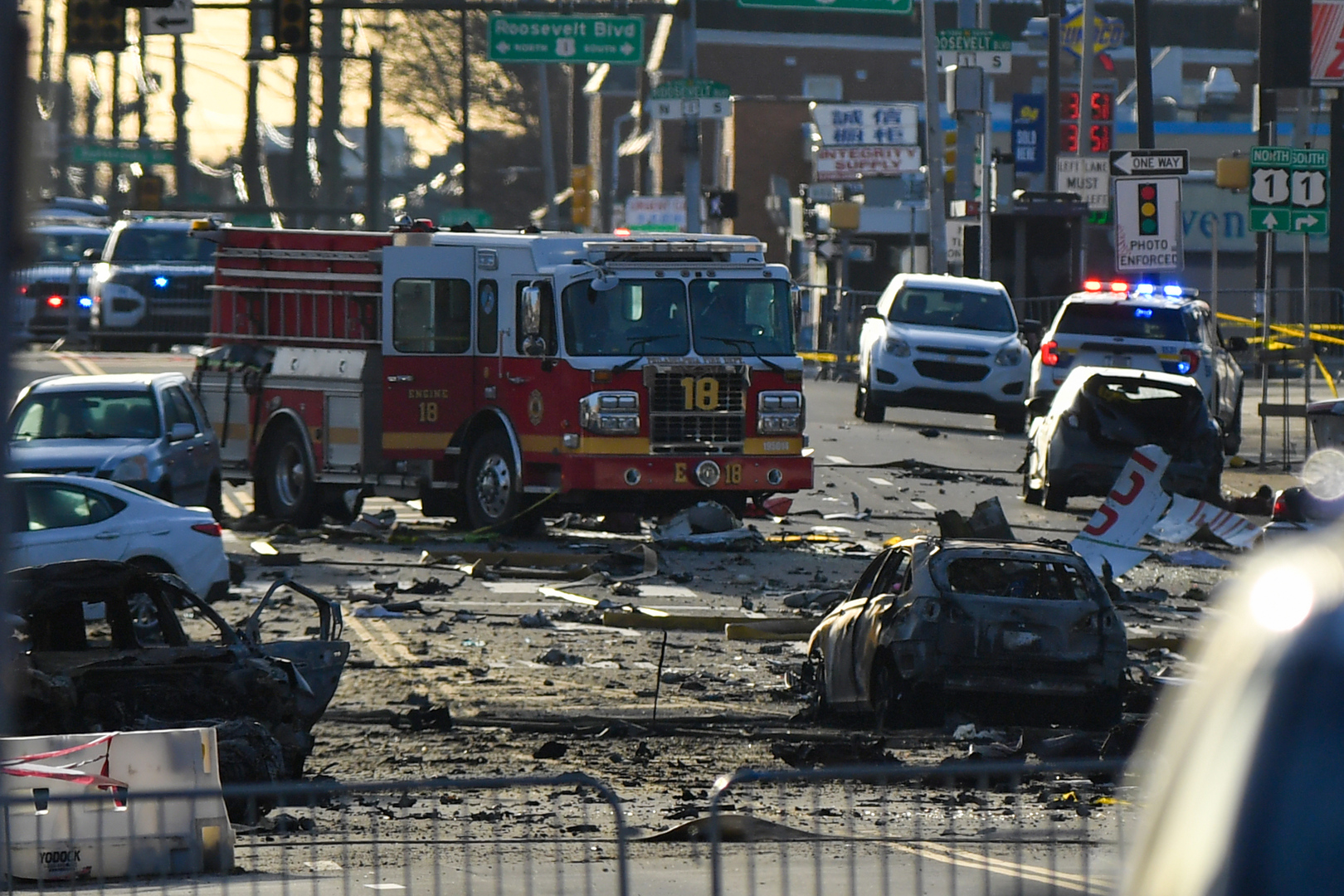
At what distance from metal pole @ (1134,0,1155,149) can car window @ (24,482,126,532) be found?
2620 centimetres

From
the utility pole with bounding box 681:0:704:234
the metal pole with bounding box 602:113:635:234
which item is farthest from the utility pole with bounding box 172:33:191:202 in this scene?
the utility pole with bounding box 681:0:704:234

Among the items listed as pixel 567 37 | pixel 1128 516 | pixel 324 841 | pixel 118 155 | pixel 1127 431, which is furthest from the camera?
pixel 118 155

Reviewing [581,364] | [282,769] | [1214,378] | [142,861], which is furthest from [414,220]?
[142,861]

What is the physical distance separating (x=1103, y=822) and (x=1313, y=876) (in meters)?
7.86

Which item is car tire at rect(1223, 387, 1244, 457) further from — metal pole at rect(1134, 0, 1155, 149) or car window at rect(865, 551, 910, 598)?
car window at rect(865, 551, 910, 598)

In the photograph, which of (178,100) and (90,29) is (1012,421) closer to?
(90,29)

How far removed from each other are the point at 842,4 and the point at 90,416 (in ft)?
57.1

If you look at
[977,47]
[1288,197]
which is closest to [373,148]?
[977,47]

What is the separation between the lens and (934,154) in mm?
36562

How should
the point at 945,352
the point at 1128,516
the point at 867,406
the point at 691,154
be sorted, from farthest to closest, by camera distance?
the point at 691,154, the point at 867,406, the point at 945,352, the point at 1128,516

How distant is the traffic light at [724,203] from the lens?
1684 inches

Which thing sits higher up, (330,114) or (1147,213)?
(330,114)

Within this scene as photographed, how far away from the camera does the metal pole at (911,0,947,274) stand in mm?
36469

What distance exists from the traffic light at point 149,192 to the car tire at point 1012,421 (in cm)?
3064
